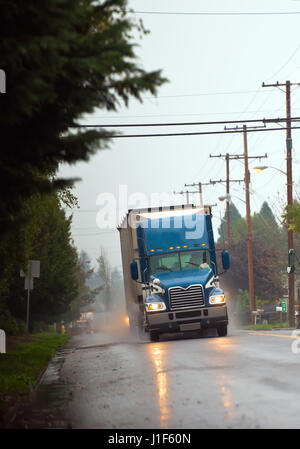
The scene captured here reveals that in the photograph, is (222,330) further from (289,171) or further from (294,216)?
(289,171)

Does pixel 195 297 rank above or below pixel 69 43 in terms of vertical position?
below

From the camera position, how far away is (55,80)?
26.8ft

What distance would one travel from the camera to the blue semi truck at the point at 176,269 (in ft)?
75.3

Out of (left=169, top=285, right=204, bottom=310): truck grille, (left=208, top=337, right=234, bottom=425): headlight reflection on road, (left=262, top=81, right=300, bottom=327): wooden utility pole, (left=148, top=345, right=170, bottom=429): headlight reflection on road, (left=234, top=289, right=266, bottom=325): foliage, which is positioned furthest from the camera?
(left=234, top=289, right=266, bottom=325): foliage

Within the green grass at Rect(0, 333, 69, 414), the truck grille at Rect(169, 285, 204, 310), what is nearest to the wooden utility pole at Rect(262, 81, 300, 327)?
the truck grille at Rect(169, 285, 204, 310)

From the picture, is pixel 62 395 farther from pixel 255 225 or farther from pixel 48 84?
pixel 255 225

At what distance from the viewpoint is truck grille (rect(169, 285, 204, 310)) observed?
2283 cm

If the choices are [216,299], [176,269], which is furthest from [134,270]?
[216,299]

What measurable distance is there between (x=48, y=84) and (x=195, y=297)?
16.0m

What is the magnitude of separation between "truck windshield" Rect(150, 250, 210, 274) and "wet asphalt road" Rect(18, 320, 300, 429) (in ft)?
22.0

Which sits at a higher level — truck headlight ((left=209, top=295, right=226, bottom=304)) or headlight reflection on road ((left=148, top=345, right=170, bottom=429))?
truck headlight ((left=209, top=295, right=226, bottom=304))

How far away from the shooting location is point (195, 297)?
23000 millimetres

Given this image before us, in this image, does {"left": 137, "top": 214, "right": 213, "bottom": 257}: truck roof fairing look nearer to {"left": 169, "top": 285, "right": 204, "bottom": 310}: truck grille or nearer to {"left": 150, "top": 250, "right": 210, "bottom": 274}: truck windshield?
{"left": 150, "top": 250, "right": 210, "bottom": 274}: truck windshield

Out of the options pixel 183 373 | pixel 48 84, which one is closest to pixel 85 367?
pixel 183 373
